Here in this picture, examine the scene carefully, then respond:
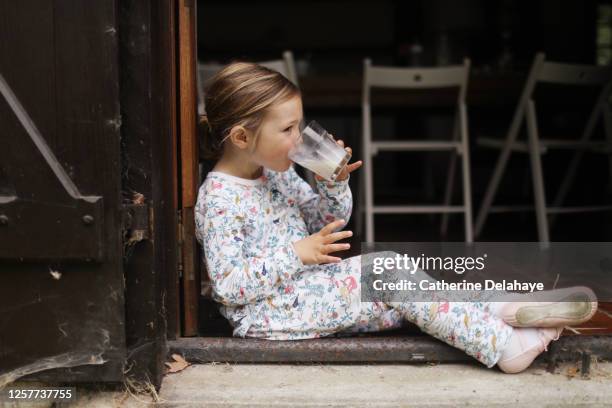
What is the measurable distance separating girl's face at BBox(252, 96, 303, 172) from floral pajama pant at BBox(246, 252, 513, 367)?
1.14ft

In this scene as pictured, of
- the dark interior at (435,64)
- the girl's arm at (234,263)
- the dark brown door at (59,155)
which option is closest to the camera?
the dark brown door at (59,155)

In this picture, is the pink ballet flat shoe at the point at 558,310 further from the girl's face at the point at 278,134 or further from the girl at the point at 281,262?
the girl's face at the point at 278,134

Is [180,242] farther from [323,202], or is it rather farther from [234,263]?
[323,202]

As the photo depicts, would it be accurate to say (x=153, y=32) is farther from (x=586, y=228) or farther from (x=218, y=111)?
(x=586, y=228)

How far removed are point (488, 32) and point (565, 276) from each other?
4.74 m

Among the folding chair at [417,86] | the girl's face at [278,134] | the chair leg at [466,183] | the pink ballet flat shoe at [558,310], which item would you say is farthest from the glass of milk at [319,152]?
the chair leg at [466,183]

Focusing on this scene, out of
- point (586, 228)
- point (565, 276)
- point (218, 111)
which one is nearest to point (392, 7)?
point (586, 228)

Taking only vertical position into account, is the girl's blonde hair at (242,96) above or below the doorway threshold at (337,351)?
above

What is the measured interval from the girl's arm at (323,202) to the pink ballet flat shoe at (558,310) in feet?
1.89

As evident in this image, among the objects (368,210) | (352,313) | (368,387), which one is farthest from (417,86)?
(368,387)

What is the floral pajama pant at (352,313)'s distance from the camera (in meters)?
1.76

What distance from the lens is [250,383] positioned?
1.73 m

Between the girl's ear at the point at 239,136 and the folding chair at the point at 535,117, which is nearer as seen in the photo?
the girl's ear at the point at 239,136

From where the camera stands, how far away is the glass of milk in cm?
171
